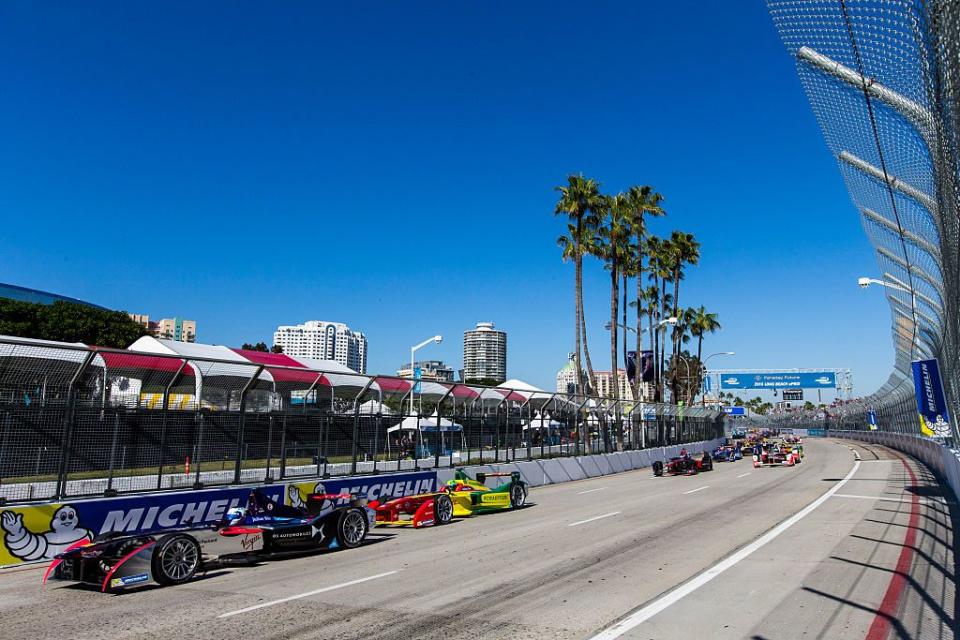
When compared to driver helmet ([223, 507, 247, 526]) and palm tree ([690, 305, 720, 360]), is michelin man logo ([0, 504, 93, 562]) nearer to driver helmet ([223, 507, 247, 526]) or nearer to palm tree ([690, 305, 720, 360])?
driver helmet ([223, 507, 247, 526])

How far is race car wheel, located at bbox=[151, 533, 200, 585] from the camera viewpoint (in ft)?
28.8

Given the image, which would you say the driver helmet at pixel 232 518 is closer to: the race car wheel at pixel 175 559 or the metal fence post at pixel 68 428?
the race car wheel at pixel 175 559

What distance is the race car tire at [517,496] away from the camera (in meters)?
17.4

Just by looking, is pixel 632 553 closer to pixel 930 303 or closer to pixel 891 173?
pixel 891 173

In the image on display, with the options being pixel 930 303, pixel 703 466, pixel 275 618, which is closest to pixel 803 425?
pixel 703 466

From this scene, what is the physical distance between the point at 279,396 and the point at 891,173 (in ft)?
43.0

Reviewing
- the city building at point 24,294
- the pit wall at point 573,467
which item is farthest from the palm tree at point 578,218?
the city building at point 24,294

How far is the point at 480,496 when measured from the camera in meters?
16.2

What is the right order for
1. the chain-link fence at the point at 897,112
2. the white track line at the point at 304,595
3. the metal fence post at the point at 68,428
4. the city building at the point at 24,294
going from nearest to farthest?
the chain-link fence at the point at 897,112, the white track line at the point at 304,595, the metal fence post at the point at 68,428, the city building at the point at 24,294

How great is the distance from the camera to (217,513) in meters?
13.3

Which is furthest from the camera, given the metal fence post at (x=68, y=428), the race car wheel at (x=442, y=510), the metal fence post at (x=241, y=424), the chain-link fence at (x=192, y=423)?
the race car wheel at (x=442, y=510)

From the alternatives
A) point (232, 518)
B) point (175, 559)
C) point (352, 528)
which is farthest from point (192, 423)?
point (175, 559)

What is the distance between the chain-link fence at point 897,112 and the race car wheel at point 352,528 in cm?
950

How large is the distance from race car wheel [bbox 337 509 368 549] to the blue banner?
52.1ft
